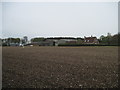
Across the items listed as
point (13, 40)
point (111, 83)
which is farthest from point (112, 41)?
point (13, 40)

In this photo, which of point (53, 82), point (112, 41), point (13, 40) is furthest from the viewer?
point (13, 40)

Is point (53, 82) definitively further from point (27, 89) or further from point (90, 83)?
point (90, 83)

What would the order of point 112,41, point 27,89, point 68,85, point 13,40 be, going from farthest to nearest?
point 13,40
point 112,41
point 68,85
point 27,89

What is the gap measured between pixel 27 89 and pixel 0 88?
0.83m

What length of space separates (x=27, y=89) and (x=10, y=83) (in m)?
0.83

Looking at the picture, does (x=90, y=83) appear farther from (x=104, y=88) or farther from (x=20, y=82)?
(x=20, y=82)

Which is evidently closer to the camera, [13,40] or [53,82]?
[53,82]

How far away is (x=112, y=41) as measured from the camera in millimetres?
50281

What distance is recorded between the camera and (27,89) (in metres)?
3.74

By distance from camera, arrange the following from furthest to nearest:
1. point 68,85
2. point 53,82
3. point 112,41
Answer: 1. point 112,41
2. point 53,82
3. point 68,85

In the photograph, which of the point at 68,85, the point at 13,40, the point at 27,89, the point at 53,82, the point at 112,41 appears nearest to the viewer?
the point at 27,89

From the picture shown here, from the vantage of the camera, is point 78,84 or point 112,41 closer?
point 78,84

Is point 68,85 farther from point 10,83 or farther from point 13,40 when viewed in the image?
point 13,40

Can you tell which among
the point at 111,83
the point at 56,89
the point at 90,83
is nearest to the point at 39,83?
the point at 56,89
